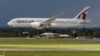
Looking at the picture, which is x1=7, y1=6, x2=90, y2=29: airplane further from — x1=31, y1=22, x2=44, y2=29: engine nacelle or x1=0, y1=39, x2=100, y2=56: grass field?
x1=0, y1=39, x2=100, y2=56: grass field

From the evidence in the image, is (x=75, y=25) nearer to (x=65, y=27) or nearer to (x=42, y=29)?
(x=65, y=27)

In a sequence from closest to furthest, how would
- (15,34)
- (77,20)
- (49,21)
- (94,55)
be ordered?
(94,55), (15,34), (49,21), (77,20)

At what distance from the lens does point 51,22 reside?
529 ft

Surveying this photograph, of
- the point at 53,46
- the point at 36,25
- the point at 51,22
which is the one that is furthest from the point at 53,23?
the point at 53,46

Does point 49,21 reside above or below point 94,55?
above

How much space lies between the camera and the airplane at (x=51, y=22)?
155m

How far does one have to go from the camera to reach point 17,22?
529ft

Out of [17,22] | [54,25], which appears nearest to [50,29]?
[54,25]

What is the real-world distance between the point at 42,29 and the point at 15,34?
12943 millimetres

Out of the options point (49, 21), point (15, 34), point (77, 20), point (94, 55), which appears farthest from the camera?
point (77, 20)

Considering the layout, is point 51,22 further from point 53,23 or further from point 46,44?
point 46,44

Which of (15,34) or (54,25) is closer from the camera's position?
(15,34)

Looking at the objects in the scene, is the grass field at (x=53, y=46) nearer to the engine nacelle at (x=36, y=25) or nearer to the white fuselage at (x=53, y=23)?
the engine nacelle at (x=36, y=25)

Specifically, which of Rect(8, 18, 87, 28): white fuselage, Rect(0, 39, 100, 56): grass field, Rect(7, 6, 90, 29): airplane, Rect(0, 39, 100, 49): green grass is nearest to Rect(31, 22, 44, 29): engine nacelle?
Rect(7, 6, 90, 29): airplane
